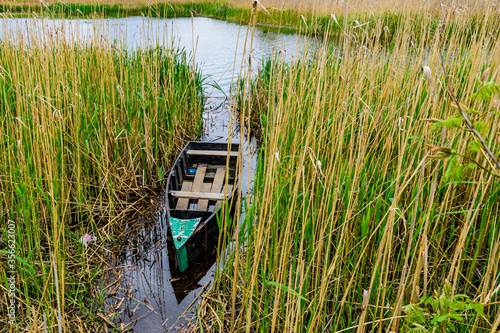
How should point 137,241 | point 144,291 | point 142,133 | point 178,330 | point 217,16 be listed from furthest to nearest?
point 217,16 → point 142,133 → point 137,241 → point 144,291 → point 178,330

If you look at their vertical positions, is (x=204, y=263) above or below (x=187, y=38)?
below

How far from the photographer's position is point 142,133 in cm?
340

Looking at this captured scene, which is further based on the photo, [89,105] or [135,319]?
[89,105]

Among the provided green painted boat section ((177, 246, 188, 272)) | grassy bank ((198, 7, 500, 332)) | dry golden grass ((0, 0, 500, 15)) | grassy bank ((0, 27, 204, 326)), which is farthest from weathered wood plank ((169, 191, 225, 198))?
dry golden grass ((0, 0, 500, 15))

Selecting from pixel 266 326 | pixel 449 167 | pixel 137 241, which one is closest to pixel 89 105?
pixel 137 241

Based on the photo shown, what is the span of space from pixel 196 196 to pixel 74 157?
42.5 inches

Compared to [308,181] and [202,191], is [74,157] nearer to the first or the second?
[202,191]

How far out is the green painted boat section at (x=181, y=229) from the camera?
2389 mm

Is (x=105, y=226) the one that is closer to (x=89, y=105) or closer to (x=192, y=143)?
(x=89, y=105)

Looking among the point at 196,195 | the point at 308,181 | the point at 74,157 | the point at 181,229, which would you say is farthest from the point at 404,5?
the point at 74,157

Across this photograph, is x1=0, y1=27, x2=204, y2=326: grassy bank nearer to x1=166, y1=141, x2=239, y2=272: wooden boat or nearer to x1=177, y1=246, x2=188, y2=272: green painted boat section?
x1=166, y1=141, x2=239, y2=272: wooden boat

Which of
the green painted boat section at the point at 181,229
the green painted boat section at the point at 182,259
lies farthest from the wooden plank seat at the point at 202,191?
the green painted boat section at the point at 182,259

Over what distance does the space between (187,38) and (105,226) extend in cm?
876

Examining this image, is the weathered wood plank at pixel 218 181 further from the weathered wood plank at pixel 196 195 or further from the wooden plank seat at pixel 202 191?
the weathered wood plank at pixel 196 195
